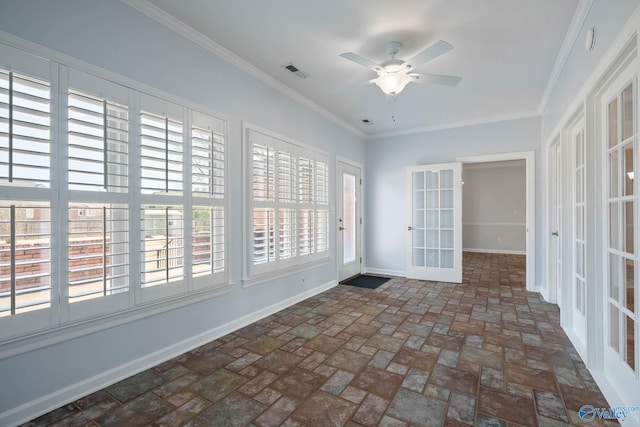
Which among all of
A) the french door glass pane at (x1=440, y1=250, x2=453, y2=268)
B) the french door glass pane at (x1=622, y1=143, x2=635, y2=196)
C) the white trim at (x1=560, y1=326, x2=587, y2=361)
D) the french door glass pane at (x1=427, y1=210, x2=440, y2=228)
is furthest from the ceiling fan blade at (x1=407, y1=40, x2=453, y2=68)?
the french door glass pane at (x1=440, y1=250, x2=453, y2=268)

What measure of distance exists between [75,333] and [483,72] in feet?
14.4

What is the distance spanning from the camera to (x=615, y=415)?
5.77ft

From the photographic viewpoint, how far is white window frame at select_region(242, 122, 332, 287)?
3.21 m

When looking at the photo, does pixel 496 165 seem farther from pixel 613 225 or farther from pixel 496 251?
pixel 613 225

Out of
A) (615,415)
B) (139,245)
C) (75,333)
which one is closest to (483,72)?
(615,415)

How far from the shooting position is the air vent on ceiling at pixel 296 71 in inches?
127

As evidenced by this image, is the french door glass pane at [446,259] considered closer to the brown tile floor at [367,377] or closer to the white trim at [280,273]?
the brown tile floor at [367,377]

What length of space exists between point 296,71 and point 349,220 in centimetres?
288

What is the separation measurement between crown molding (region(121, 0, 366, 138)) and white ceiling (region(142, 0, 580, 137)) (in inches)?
1.5

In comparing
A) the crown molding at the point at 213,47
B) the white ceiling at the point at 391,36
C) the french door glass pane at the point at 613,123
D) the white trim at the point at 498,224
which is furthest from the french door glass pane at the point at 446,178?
the white trim at the point at 498,224

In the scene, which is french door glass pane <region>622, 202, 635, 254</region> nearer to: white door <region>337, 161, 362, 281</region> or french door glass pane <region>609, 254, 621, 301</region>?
french door glass pane <region>609, 254, 621, 301</region>

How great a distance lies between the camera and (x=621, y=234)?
1822mm

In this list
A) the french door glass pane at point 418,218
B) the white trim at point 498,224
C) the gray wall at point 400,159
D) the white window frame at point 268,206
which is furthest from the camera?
the white trim at point 498,224

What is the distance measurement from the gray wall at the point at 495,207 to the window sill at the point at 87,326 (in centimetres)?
811
